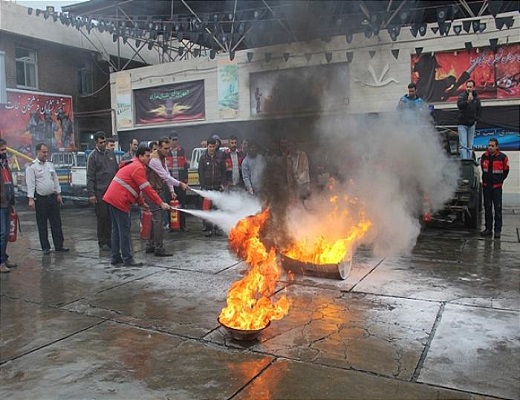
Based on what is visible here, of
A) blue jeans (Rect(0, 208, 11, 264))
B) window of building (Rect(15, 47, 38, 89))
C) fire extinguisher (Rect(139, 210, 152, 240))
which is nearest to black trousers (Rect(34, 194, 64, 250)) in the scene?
blue jeans (Rect(0, 208, 11, 264))

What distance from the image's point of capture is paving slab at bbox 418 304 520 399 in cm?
286

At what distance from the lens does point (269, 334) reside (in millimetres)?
3719

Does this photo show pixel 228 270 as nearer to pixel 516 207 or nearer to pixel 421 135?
pixel 421 135

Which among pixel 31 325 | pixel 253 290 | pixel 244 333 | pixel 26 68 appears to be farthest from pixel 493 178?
pixel 26 68

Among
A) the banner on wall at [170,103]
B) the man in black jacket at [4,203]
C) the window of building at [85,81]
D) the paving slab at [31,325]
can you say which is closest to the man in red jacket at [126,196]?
the man in black jacket at [4,203]

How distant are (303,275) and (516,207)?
887 centimetres

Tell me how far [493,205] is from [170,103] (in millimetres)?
12569

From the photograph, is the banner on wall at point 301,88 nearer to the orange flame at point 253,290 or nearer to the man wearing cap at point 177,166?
the orange flame at point 253,290

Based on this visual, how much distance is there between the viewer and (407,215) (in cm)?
670

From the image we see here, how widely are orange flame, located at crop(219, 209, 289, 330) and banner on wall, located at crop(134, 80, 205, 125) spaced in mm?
12257

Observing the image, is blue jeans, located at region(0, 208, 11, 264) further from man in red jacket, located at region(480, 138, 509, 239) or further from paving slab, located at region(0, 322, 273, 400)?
man in red jacket, located at region(480, 138, 509, 239)

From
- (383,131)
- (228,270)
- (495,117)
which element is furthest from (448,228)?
(228,270)

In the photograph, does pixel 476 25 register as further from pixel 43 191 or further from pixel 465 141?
pixel 43 191

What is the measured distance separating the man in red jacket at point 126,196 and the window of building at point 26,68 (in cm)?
1715
